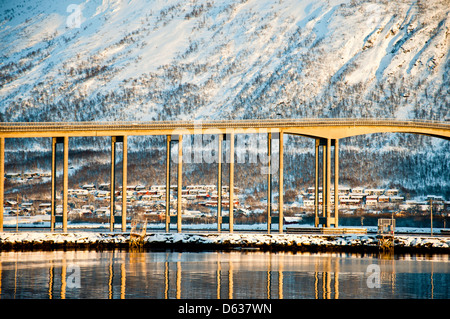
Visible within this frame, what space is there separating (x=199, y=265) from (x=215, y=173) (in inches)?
5013

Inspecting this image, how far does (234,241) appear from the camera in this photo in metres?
65.5

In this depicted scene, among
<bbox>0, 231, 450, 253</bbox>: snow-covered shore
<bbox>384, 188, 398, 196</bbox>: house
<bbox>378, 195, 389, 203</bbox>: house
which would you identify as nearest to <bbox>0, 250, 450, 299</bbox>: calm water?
<bbox>0, 231, 450, 253</bbox>: snow-covered shore

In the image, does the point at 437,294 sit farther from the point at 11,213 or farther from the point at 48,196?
the point at 48,196

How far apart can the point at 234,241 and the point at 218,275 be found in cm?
2104

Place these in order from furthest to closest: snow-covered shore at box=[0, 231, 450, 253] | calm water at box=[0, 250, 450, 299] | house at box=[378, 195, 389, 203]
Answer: house at box=[378, 195, 389, 203], snow-covered shore at box=[0, 231, 450, 253], calm water at box=[0, 250, 450, 299]

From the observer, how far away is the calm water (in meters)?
37.5

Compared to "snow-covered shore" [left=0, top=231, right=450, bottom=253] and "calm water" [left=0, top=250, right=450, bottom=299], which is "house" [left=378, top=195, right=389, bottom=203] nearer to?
"snow-covered shore" [left=0, top=231, right=450, bottom=253]

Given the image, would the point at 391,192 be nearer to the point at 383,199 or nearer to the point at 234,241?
the point at 383,199

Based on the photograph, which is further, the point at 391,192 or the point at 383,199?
the point at 391,192

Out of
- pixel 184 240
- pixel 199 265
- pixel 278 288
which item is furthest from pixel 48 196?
pixel 278 288

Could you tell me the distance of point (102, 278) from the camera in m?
42.3

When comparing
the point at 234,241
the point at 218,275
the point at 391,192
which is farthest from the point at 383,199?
the point at 218,275

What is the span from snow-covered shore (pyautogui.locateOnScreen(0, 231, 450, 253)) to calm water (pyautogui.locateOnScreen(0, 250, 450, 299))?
5209 mm

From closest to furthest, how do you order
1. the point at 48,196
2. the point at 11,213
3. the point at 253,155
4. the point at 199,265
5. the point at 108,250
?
the point at 199,265
the point at 108,250
the point at 11,213
the point at 48,196
the point at 253,155
